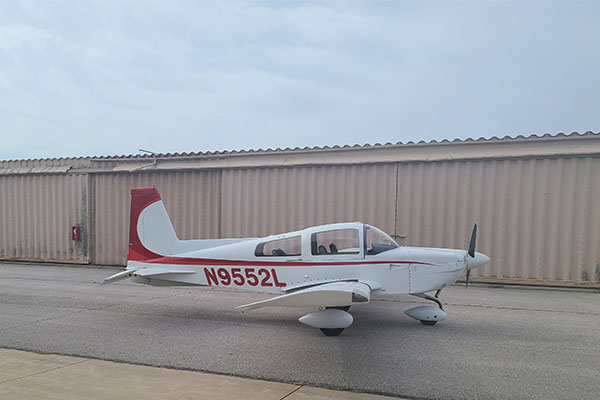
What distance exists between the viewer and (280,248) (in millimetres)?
6992

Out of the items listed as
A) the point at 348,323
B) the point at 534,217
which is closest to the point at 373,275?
the point at 348,323

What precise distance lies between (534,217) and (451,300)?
12.4 feet

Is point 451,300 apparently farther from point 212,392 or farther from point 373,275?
point 212,392

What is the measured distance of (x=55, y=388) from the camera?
4.25 metres

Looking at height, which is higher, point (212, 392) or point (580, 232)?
point (580, 232)

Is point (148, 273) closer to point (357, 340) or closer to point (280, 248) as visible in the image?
point (280, 248)

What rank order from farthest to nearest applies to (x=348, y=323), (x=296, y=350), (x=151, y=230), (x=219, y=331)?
(x=151, y=230) → (x=219, y=331) → (x=348, y=323) → (x=296, y=350)

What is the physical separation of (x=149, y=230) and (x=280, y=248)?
274 centimetres

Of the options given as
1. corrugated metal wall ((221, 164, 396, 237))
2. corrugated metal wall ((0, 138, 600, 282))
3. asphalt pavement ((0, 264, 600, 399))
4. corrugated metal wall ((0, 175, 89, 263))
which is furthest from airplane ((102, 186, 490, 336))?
corrugated metal wall ((0, 175, 89, 263))

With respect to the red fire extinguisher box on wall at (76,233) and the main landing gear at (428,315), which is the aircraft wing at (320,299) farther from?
the red fire extinguisher box on wall at (76,233)

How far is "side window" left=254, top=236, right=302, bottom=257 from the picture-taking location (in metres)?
6.93

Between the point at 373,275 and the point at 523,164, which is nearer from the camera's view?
the point at 373,275

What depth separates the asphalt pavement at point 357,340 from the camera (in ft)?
14.6

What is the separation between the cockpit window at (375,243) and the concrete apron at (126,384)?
3007 mm
